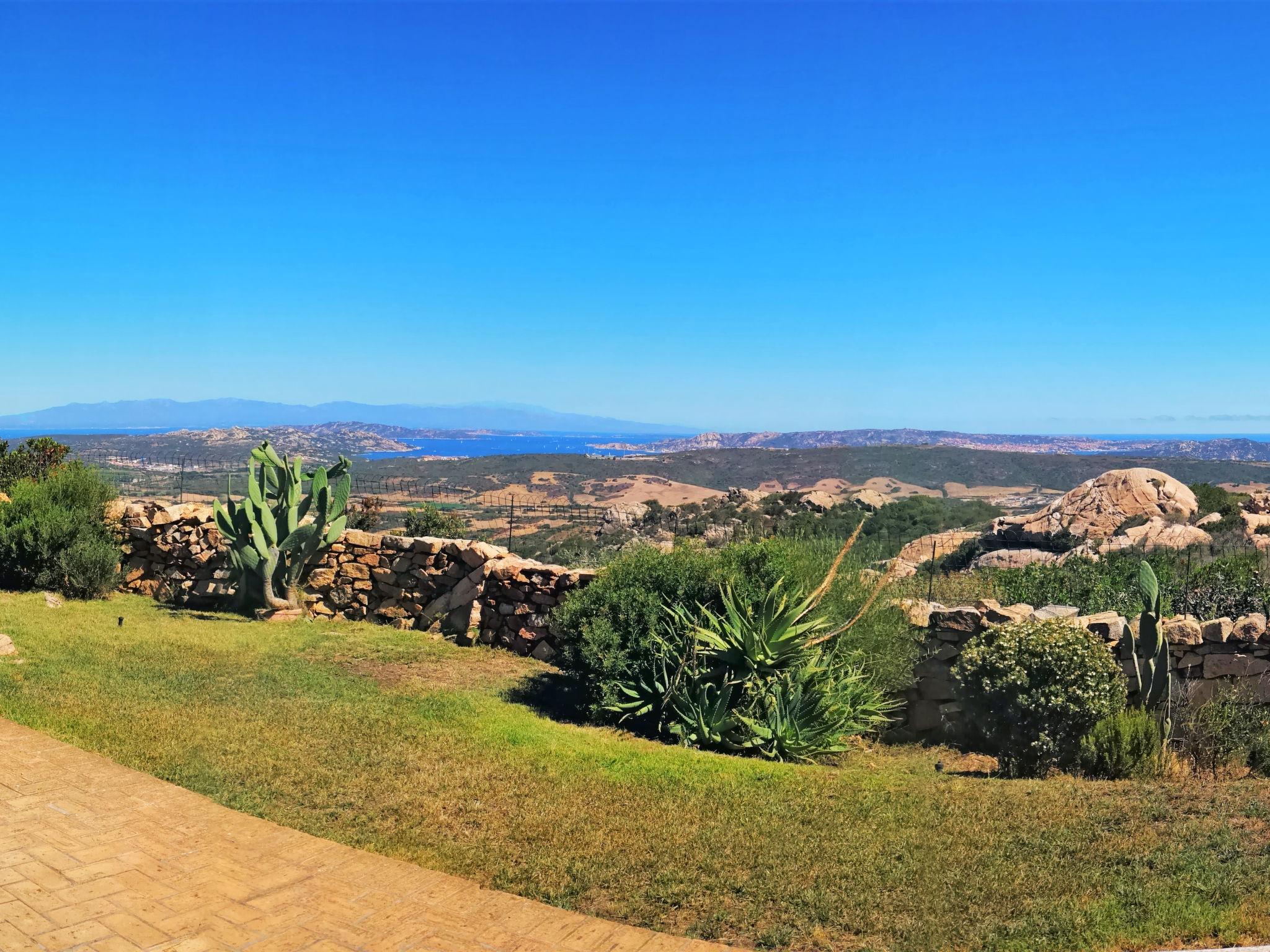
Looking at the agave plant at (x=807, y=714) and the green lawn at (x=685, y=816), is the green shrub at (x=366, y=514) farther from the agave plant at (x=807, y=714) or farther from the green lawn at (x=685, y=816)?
the agave plant at (x=807, y=714)

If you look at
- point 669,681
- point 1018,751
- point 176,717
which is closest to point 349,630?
point 176,717

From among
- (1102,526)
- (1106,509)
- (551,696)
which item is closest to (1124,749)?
(551,696)

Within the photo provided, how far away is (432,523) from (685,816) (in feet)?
51.6

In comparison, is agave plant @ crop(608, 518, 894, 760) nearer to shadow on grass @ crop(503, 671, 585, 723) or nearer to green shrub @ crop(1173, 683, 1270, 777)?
shadow on grass @ crop(503, 671, 585, 723)

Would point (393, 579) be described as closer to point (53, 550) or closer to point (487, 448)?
point (53, 550)

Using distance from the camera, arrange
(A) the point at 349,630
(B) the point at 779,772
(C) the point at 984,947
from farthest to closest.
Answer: (A) the point at 349,630
(B) the point at 779,772
(C) the point at 984,947

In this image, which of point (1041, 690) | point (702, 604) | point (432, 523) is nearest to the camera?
point (1041, 690)

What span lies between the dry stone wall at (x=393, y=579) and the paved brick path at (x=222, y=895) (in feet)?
17.8

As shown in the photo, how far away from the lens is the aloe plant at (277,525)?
40.8 feet

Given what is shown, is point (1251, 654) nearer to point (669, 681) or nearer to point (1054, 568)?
point (669, 681)

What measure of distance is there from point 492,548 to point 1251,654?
8.70 meters

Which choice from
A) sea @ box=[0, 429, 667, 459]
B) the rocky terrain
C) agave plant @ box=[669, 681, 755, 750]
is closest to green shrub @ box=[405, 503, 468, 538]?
the rocky terrain

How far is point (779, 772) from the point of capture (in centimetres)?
696

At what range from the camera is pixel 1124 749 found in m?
7.00
